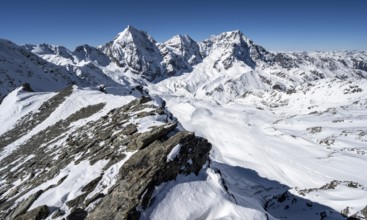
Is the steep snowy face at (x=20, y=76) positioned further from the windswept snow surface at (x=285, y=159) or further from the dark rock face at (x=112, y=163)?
the dark rock face at (x=112, y=163)

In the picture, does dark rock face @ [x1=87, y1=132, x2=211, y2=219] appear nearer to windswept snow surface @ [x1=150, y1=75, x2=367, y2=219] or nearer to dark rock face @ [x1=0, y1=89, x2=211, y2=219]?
dark rock face @ [x1=0, y1=89, x2=211, y2=219]

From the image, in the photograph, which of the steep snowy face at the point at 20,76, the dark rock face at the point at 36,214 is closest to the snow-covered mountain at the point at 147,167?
the dark rock face at the point at 36,214

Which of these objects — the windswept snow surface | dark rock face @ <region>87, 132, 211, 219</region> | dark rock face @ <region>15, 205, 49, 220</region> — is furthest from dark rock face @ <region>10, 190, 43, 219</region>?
the windswept snow surface

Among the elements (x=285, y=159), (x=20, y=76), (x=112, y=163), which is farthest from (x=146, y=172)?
(x=20, y=76)

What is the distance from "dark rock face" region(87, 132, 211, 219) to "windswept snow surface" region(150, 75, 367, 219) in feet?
3.32

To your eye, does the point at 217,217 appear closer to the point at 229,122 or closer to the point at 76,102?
the point at 76,102

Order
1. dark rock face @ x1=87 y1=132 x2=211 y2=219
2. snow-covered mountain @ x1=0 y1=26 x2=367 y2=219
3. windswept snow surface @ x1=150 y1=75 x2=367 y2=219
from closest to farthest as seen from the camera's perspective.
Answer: dark rock face @ x1=87 y1=132 x2=211 y2=219 → snow-covered mountain @ x1=0 y1=26 x2=367 y2=219 → windswept snow surface @ x1=150 y1=75 x2=367 y2=219

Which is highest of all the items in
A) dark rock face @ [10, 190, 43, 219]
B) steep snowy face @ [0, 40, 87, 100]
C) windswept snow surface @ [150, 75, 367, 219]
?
steep snowy face @ [0, 40, 87, 100]

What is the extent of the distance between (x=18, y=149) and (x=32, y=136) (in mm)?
3045

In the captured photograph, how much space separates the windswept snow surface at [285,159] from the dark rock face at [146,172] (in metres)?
1.01

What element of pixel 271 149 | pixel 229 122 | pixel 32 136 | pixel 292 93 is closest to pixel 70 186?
pixel 32 136

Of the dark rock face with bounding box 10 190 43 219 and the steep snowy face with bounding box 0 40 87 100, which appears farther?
the steep snowy face with bounding box 0 40 87 100

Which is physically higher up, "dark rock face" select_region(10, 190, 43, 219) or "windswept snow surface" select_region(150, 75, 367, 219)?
"dark rock face" select_region(10, 190, 43, 219)

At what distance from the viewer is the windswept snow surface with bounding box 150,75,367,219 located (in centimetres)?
1775
